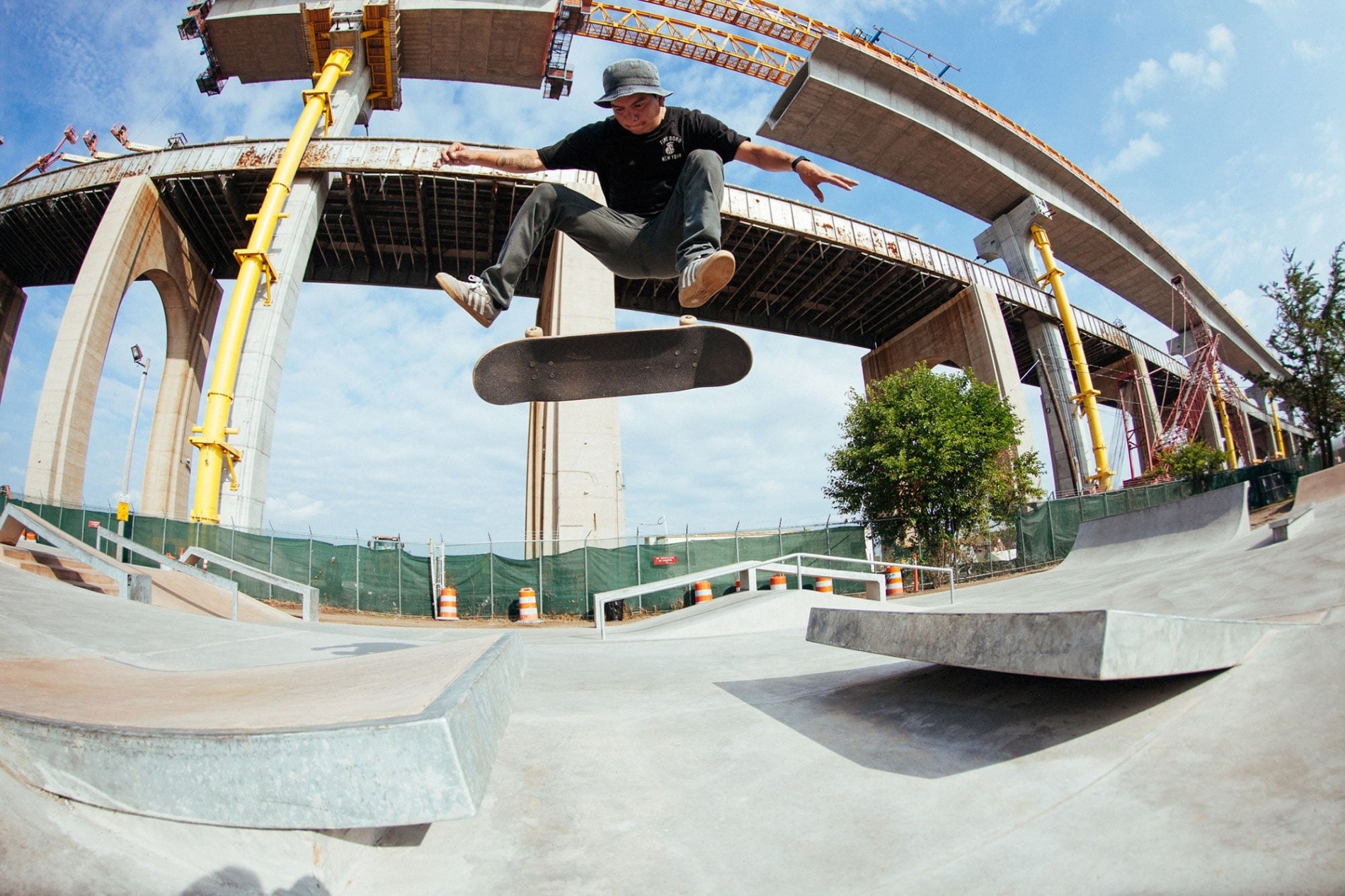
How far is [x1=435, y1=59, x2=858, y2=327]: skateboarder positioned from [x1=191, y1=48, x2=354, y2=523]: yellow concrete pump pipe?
662 inches

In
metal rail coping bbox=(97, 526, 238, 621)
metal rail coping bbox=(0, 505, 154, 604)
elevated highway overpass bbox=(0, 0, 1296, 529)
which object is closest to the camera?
metal rail coping bbox=(0, 505, 154, 604)

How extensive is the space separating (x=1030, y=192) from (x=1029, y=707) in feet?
113

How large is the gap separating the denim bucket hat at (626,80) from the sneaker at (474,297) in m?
1.38

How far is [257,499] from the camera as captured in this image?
1830 centimetres

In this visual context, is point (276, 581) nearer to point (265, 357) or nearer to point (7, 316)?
point (265, 357)

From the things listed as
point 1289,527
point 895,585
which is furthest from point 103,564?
point 895,585

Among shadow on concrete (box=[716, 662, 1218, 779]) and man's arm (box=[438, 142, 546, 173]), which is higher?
man's arm (box=[438, 142, 546, 173])

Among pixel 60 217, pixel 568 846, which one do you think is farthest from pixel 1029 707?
pixel 60 217

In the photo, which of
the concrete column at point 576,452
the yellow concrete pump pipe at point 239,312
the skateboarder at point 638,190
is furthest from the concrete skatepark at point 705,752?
the concrete column at point 576,452

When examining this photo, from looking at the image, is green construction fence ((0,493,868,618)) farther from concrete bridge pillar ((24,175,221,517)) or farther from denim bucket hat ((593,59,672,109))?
denim bucket hat ((593,59,672,109))

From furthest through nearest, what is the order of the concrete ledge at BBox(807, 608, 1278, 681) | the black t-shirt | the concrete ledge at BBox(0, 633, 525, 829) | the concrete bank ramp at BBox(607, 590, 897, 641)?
the concrete bank ramp at BBox(607, 590, 897, 641)
the black t-shirt
the concrete ledge at BBox(807, 608, 1278, 681)
the concrete ledge at BBox(0, 633, 525, 829)

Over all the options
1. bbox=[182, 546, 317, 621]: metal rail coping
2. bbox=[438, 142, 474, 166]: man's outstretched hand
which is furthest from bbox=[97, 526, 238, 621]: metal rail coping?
bbox=[438, 142, 474, 166]: man's outstretched hand

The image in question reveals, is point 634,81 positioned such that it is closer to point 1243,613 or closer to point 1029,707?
point 1029,707

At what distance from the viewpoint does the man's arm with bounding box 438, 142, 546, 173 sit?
4508 millimetres
